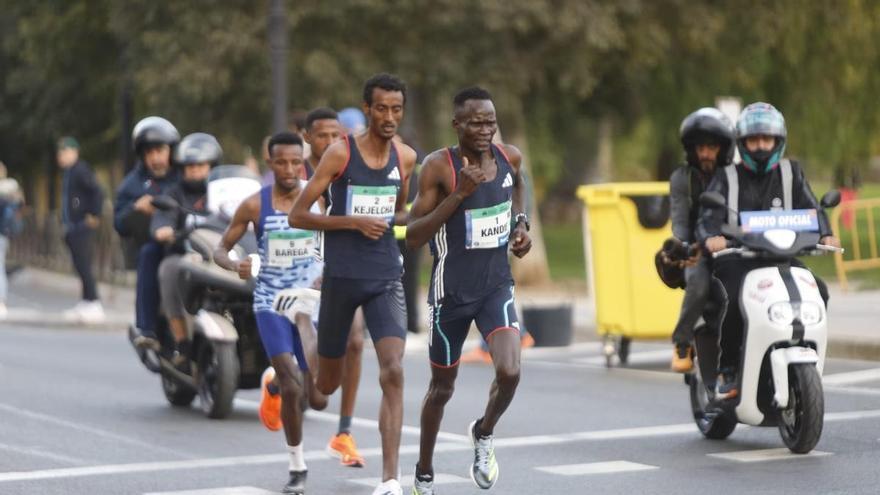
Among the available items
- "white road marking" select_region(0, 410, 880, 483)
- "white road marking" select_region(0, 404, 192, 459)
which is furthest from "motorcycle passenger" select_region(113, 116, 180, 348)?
"white road marking" select_region(0, 410, 880, 483)

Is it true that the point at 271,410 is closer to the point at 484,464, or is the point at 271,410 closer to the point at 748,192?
the point at 484,464

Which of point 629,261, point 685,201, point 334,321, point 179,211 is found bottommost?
point 334,321

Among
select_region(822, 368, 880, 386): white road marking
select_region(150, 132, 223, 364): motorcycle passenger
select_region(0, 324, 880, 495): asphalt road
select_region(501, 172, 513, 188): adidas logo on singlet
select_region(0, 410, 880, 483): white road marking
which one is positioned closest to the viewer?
select_region(501, 172, 513, 188): adidas logo on singlet

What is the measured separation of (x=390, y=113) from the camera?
9.04m

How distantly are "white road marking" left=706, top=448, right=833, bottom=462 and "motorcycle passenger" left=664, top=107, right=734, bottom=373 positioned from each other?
91cm

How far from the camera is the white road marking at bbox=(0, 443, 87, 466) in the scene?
10.7 meters

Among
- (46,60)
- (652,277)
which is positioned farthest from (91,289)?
(46,60)

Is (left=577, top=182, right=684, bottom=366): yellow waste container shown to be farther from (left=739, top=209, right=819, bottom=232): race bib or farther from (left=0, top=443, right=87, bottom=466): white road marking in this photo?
(left=0, top=443, right=87, bottom=466): white road marking

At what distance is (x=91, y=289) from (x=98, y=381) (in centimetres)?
754

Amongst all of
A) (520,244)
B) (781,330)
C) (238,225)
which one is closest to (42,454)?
(238,225)

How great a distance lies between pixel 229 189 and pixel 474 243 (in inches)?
171

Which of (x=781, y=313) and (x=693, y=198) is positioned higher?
(x=693, y=198)

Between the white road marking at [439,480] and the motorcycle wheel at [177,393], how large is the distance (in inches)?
143

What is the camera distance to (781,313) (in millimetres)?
10273
